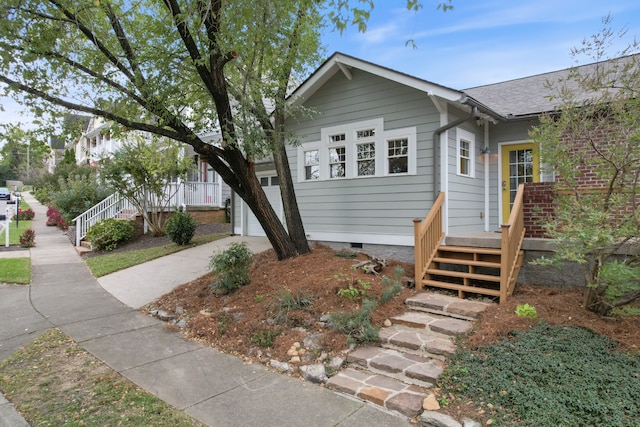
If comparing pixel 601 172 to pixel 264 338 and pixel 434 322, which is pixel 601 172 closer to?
pixel 434 322

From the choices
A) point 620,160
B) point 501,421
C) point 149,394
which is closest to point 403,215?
point 620,160

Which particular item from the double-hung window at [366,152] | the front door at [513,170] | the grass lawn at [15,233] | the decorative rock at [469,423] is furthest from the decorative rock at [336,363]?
the grass lawn at [15,233]

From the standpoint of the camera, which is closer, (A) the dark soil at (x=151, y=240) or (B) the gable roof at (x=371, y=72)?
(B) the gable roof at (x=371, y=72)

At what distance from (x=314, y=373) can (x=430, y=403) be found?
4.18 feet

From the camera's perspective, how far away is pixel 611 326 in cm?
431

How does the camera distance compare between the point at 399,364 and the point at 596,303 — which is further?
the point at 596,303

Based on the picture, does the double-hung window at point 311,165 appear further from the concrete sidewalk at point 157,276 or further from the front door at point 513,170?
the front door at point 513,170

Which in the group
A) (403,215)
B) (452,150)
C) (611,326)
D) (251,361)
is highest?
(452,150)

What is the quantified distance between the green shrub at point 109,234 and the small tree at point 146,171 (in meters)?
0.78

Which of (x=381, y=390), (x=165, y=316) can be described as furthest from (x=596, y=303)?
(x=165, y=316)

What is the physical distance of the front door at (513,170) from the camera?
8523 millimetres

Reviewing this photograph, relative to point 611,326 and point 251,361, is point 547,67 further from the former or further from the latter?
point 251,361

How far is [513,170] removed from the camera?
8.72m

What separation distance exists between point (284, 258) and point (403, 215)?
2703mm
